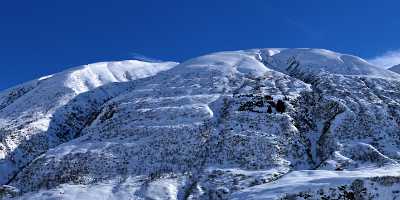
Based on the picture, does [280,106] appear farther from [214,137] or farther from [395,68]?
[395,68]

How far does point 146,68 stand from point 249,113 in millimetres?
55972

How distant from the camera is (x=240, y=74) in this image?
9844 cm

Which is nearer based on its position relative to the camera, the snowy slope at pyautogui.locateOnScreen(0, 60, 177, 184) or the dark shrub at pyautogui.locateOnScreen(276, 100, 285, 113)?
the snowy slope at pyautogui.locateOnScreen(0, 60, 177, 184)

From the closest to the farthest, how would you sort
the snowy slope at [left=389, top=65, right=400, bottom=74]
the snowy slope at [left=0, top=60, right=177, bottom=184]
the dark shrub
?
the snowy slope at [left=0, top=60, right=177, bottom=184], the dark shrub, the snowy slope at [left=389, top=65, right=400, bottom=74]

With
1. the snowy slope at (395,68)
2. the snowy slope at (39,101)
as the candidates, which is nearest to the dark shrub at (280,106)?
the snowy slope at (39,101)

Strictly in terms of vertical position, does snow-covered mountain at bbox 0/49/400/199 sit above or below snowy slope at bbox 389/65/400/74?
below

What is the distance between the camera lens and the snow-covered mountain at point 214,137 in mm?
55375

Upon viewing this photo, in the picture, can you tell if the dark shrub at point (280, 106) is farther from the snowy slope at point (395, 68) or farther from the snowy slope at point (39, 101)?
the snowy slope at point (395, 68)

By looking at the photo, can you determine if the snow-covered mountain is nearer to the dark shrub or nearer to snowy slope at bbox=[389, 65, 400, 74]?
the dark shrub

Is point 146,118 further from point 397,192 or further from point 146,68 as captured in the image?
point 146,68

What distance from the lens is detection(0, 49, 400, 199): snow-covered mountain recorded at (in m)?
55.4

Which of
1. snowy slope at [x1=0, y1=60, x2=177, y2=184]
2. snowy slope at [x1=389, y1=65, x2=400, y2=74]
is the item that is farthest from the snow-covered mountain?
snowy slope at [x1=389, y1=65, x2=400, y2=74]

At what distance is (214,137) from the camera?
223 feet

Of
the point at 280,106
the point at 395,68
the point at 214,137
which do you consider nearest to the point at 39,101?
the point at 214,137
